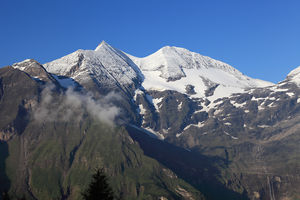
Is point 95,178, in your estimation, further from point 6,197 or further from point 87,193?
point 6,197

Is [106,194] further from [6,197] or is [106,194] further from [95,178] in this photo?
[6,197]

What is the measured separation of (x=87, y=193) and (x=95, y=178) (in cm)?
312

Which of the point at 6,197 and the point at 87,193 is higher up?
the point at 6,197

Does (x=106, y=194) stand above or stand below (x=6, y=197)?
below

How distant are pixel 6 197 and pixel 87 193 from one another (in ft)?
162

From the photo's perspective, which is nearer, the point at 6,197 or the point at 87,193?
the point at 87,193

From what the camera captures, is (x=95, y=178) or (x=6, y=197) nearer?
(x=95, y=178)

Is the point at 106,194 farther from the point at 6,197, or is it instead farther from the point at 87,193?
the point at 6,197

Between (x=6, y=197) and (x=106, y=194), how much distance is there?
5114 centimetres

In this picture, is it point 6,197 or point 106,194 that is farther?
point 6,197

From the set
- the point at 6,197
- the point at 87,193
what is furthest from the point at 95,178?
the point at 6,197

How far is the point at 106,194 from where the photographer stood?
73.6m

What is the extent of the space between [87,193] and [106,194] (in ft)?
11.6

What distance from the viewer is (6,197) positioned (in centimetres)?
11175
